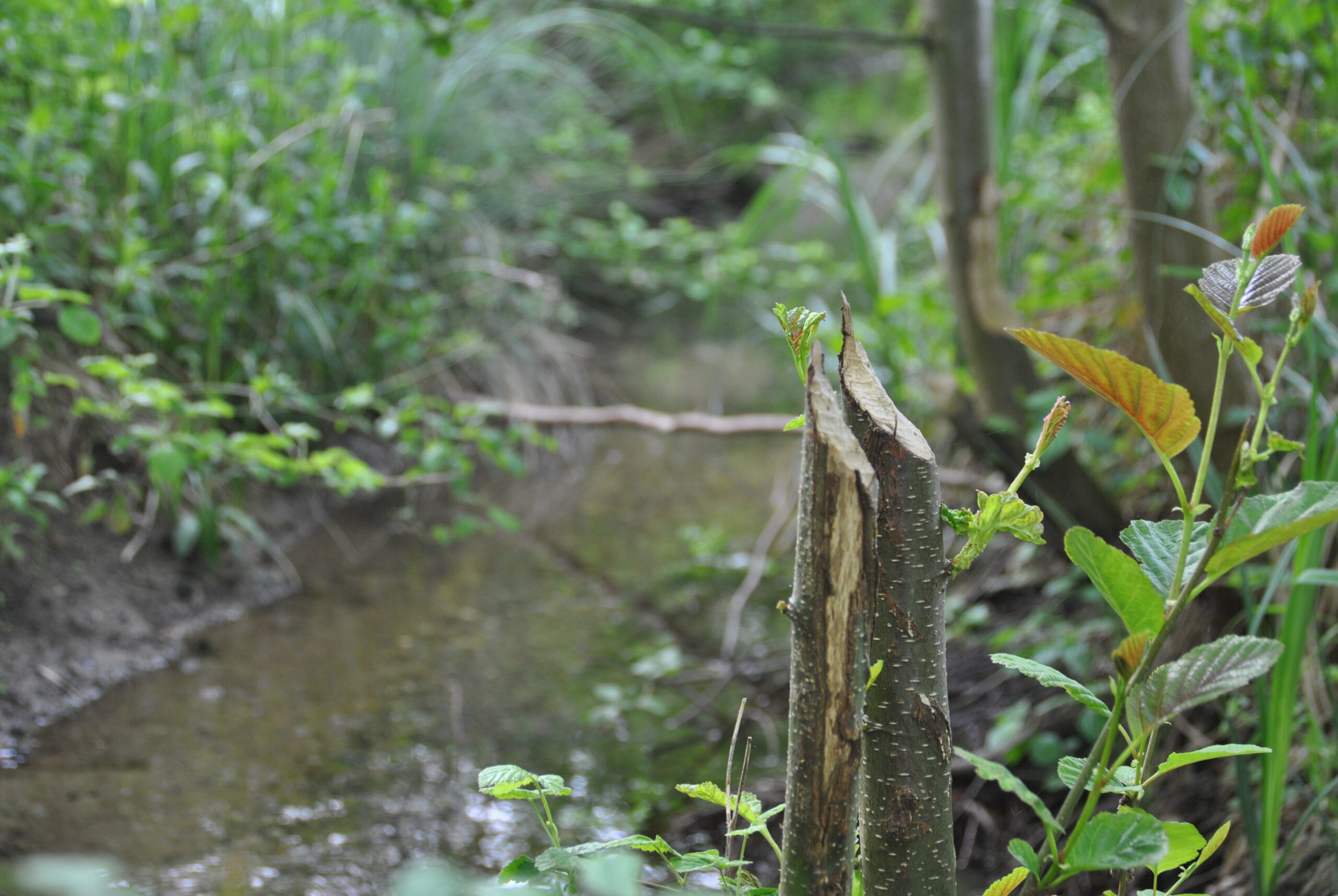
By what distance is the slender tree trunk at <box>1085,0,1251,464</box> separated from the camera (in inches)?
55.1

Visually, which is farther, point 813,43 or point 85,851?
point 813,43

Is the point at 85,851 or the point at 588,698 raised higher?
the point at 85,851

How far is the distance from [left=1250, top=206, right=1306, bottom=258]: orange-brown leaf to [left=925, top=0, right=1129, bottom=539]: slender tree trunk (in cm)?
118

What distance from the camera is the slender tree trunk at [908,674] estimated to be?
0.55 m

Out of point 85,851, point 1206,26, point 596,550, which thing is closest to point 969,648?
point 596,550

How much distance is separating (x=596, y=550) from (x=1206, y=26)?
191 cm

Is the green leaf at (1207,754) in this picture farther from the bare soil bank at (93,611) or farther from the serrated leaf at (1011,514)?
the bare soil bank at (93,611)

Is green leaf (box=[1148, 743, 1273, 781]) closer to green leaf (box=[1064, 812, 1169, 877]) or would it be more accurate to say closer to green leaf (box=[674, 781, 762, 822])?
green leaf (box=[1064, 812, 1169, 877])

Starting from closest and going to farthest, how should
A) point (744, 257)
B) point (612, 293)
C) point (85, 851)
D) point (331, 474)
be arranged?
1. point (85, 851)
2. point (331, 474)
3. point (744, 257)
4. point (612, 293)

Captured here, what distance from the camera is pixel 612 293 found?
456 centimetres

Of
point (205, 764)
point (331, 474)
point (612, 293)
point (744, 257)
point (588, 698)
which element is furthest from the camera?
point (612, 293)

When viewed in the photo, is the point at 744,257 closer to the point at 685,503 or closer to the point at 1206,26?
the point at 685,503

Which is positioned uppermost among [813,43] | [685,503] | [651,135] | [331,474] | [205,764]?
[813,43]

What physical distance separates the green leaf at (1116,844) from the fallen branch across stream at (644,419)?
1198mm
